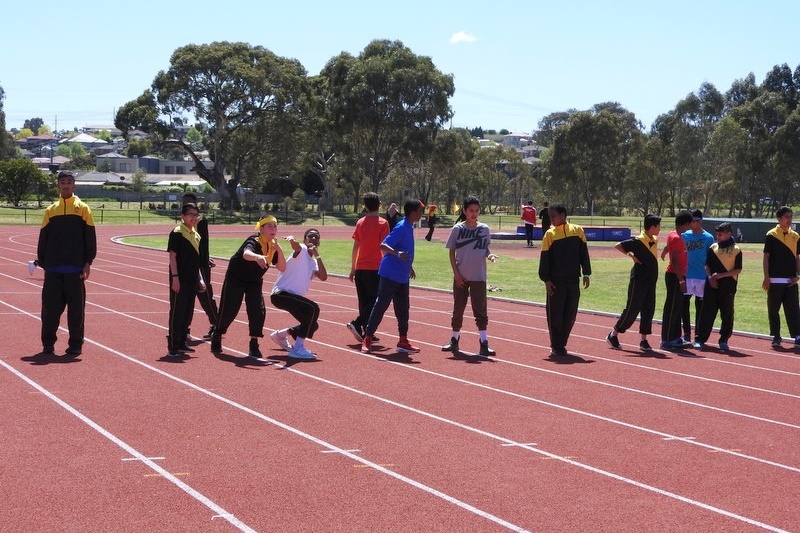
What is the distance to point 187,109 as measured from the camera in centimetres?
6888

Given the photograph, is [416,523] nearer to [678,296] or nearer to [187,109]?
[678,296]

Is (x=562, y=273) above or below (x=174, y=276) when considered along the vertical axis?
above

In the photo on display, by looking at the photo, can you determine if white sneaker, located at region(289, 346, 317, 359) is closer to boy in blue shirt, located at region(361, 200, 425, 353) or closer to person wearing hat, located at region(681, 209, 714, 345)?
boy in blue shirt, located at region(361, 200, 425, 353)

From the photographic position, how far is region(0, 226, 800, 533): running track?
245 inches

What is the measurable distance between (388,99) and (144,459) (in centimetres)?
6587

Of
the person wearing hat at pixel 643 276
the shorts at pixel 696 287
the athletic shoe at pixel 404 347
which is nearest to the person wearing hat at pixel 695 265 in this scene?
the shorts at pixel 696 287

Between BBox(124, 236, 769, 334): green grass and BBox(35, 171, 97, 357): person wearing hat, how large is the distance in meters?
9.29

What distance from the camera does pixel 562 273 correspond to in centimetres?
1265

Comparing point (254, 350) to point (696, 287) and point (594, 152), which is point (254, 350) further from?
point (594, 152)

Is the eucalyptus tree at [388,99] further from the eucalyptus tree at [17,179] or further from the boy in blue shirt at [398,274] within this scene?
the boy in blue shirt at [398,274]

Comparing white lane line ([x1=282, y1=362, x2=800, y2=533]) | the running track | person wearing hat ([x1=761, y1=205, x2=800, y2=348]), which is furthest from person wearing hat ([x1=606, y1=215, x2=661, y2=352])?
white lane line ([x1=282, y1=362, x2=800, y2=533])

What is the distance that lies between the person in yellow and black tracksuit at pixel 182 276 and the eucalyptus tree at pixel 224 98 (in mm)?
56275

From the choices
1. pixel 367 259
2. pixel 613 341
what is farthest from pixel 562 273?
pixel 367 259

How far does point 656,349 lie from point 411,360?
3.53m
